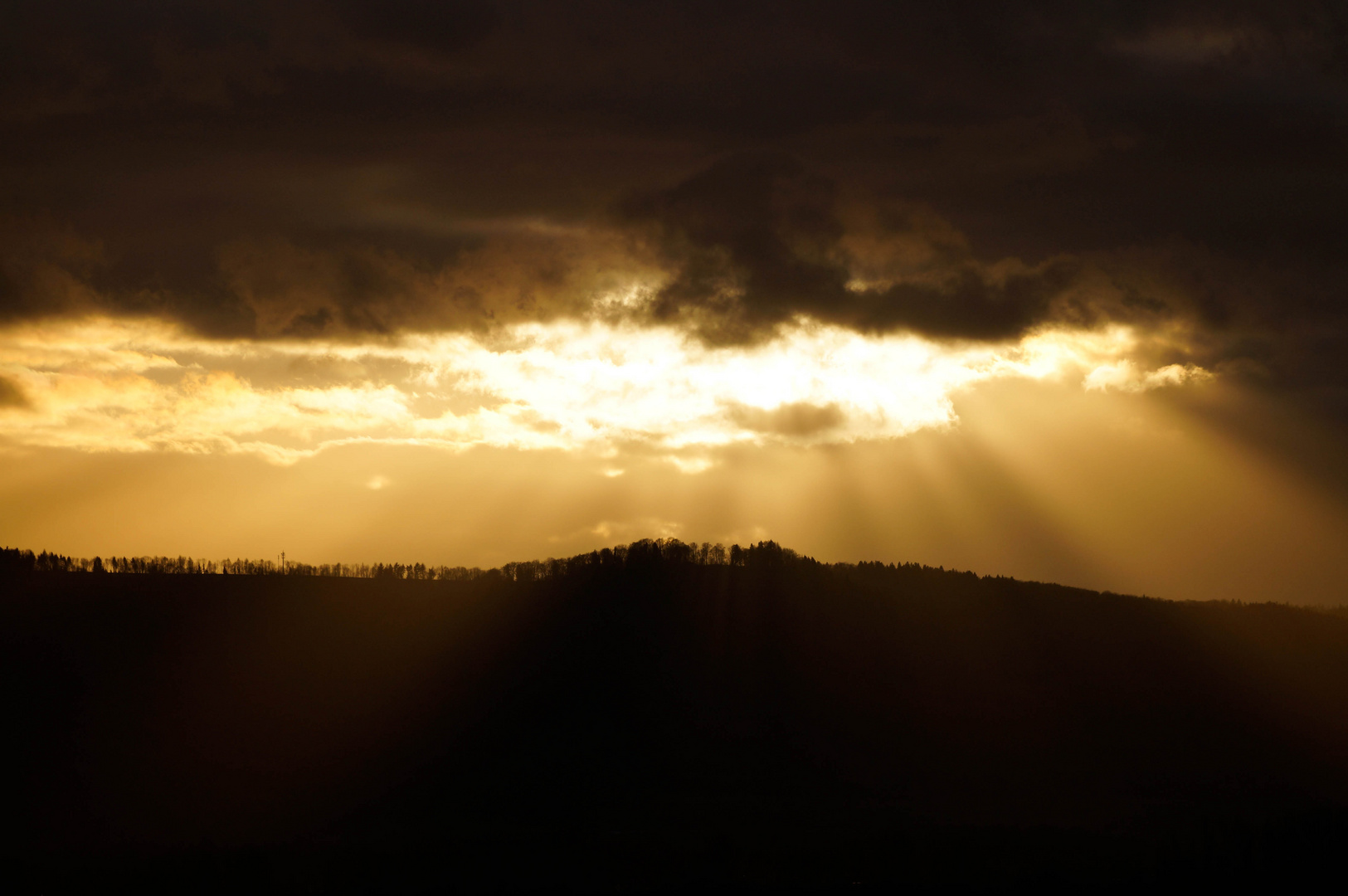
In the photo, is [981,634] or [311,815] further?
[981,634]

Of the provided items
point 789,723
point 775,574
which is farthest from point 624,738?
point 775,574

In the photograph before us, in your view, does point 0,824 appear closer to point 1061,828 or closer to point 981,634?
point 1061,828

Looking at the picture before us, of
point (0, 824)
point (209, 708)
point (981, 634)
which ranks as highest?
point (981, 634)

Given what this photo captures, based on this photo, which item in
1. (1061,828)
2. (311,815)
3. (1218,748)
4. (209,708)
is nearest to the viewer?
(1061,828)

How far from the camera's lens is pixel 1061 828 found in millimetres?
88500

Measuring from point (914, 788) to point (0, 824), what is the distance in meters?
90.6

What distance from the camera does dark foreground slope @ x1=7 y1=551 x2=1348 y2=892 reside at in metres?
71.8

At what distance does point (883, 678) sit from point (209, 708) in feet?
284

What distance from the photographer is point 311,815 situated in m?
98.8

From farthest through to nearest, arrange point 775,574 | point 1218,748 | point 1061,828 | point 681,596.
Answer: point 775,574
point 681,596
point 1218,748
point 1061,828

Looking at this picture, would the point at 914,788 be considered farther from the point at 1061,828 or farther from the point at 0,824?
the point at 0,824

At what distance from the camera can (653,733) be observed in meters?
131

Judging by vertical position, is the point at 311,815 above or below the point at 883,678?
below

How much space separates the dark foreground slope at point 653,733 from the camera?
71.8m
